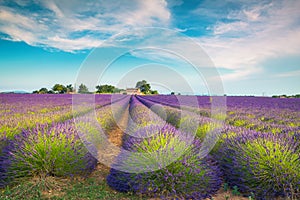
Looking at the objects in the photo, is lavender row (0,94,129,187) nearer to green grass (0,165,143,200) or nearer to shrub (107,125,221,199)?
green grass (0,165,143,200)

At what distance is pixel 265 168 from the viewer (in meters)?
3.17

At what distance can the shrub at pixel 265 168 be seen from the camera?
3006 millimetres

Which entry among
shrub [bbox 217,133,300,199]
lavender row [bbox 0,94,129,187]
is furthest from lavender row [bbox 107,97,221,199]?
lavender row [bbox 0,94,129,187]

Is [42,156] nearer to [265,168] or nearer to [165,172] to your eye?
[165,172]

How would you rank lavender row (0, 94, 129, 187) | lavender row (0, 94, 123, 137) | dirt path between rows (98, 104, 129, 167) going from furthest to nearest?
dirt path between rows (98, 104, 129, 167) → lavender row (0, 94, 123, 137) → lavender row (0, 94, 129, 187)

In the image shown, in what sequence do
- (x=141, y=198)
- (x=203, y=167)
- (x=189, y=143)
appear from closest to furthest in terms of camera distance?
1. (x=141, y=198)
2. (x=203, y=167)
3. (x=189, y=143)

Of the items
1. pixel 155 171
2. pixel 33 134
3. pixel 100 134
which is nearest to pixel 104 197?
pixel 155 171

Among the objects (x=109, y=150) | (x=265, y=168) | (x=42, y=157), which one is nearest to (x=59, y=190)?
(x=42, y=157)

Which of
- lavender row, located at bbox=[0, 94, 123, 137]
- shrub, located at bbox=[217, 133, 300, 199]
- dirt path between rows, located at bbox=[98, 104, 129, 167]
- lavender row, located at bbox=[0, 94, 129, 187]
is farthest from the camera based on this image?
dirt path between rows, located at bbox=[98, 104, 129, 167]

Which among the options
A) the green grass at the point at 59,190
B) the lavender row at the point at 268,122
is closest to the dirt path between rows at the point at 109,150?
the green grass at the point at 59,190

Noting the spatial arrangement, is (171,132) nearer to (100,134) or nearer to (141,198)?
(141,198)

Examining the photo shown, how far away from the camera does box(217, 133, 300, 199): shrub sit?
3006 mm

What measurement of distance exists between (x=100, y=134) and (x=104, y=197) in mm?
3159

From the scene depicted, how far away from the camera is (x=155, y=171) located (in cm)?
314
